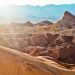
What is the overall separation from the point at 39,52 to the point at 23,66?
67.6ft

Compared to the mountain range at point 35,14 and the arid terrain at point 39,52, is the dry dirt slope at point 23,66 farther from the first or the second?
the mountain range at point 35,14

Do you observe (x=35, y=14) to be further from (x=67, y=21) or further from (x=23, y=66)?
(x=23, y=66)

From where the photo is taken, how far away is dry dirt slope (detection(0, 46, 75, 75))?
20.7 feet

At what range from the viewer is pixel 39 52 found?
27094mm

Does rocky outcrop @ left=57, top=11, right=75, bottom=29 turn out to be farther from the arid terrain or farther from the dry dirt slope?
the dry dirt slope

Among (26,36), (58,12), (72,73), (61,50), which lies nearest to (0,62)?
(72,73)

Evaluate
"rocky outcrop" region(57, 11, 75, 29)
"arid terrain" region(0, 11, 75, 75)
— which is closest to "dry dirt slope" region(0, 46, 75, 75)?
"arid terrain" region(0, 11, 75, 75)

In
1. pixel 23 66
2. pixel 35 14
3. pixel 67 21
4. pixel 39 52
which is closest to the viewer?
pixel 23 66

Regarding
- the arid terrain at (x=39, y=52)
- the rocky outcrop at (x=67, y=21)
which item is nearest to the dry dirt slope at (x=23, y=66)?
the arid terrain at (x=39, y=52)

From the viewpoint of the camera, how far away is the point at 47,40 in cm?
3938

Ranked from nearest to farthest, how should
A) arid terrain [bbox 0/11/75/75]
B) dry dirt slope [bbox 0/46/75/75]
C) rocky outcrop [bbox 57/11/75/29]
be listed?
1. dry dirt slope [bbox 0/46/75/75]
2. arid terrain [bbox 0/11/75/75]
3. rocky outcrop [bbox 57/11/75/29]

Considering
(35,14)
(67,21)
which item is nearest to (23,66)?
(67,21)

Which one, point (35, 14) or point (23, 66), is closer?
point (23, 66)

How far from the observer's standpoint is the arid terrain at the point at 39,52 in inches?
255
